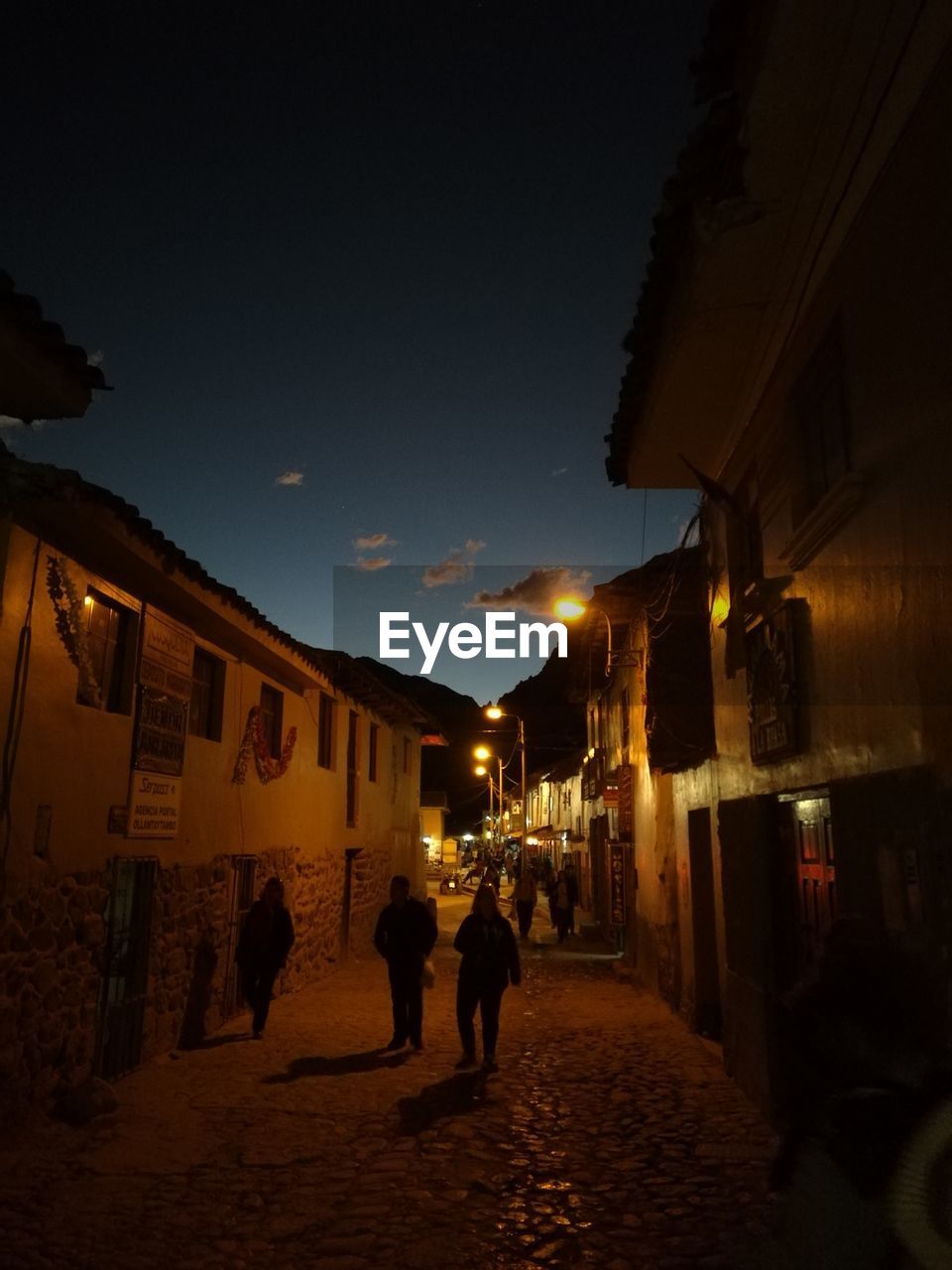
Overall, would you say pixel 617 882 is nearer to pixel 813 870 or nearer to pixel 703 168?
pixel 813 870

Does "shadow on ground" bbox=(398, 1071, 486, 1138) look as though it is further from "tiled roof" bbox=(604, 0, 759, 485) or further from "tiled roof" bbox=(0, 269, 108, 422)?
"tiled roof" bbox=(604, 0, 759, 485)

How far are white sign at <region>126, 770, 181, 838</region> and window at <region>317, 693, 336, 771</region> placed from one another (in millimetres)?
6848

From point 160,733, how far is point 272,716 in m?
4.53

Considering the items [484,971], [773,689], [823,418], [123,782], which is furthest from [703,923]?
[823,418]

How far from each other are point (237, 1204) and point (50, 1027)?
2667mm

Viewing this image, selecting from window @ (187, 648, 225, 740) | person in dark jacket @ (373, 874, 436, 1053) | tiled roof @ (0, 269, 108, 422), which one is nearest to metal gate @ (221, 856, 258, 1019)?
window @ (187, 648, 225, 740)

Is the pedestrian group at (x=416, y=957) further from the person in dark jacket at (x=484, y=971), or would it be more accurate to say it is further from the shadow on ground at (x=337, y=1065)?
the shadow on ground at (x=337, y=1065)

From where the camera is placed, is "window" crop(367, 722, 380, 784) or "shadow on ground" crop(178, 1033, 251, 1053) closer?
"shadow on ground" crop(178, 1033, 251, 1053)

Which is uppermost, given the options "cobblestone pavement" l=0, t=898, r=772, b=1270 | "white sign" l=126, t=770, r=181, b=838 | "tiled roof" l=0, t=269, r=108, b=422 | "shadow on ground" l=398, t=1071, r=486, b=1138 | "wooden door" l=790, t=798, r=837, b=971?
"tiled roof" l=0, t=269, r=108, b=422

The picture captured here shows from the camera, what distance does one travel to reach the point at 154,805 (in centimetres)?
938

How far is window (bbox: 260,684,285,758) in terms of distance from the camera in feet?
45.1

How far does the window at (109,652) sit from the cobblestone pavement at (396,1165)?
3391 millimetres

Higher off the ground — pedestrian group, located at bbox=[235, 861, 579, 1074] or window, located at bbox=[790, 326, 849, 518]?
window, located at bbox=[790, 326, 849, 518]

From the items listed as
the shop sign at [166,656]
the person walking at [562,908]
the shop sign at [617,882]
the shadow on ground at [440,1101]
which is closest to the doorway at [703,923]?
the shadow on ground at [440,1101]
